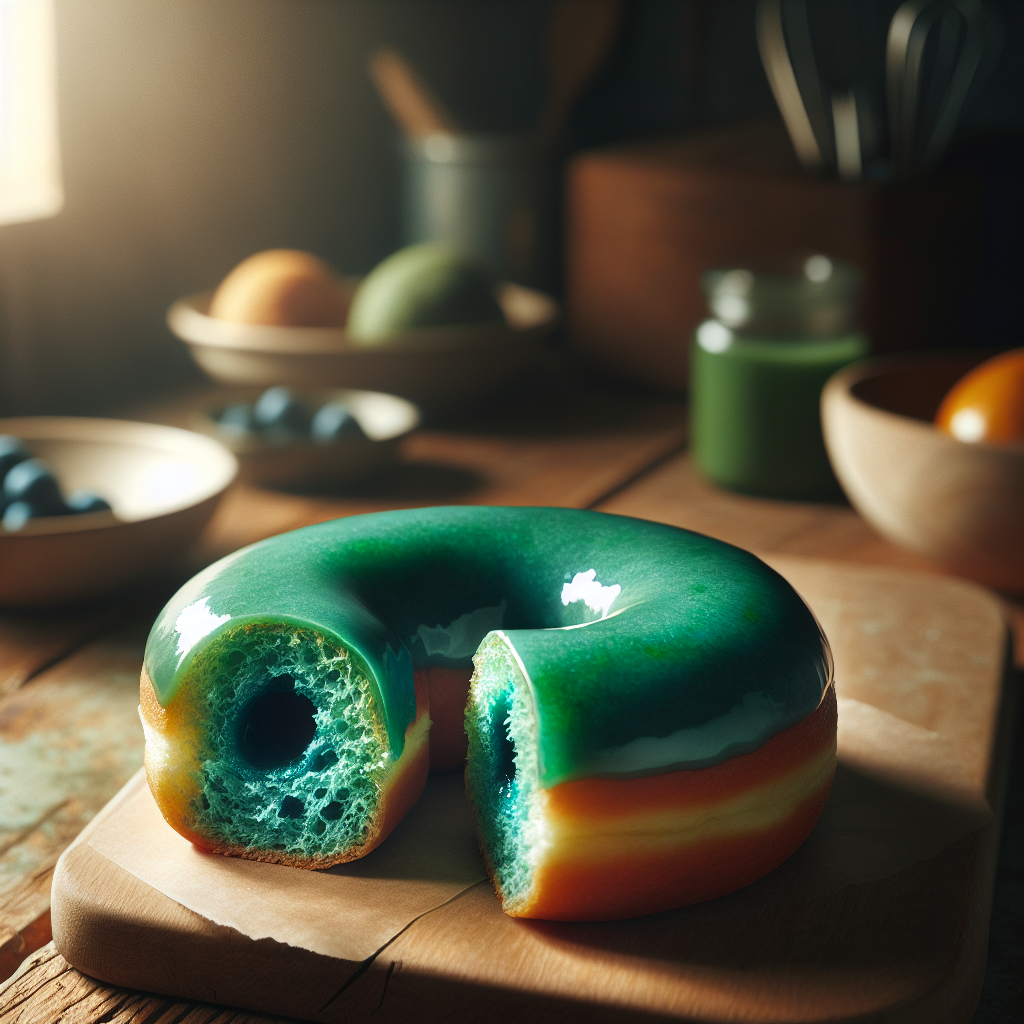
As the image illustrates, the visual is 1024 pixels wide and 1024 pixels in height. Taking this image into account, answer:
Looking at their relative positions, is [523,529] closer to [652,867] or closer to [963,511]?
[652,867]

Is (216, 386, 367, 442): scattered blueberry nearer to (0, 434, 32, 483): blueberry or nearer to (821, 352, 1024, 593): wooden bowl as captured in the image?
(0, 434, 32, 483): blueberry

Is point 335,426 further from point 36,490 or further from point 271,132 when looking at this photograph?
point 271,132

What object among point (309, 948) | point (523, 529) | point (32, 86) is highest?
point (32, 86)

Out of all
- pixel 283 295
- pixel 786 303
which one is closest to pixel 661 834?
pixel 786 303

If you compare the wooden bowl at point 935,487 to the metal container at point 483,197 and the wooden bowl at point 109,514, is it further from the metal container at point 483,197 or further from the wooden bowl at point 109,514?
the metal container at point 483,197

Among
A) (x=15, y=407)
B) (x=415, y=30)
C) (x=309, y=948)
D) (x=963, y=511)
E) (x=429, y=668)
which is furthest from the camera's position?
(x=415, y=30)

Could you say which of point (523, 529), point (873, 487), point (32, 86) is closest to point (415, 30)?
point (32, 86)
